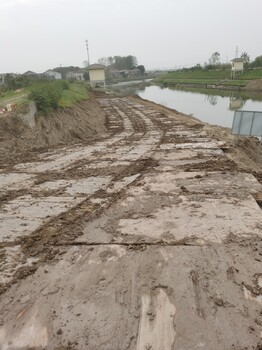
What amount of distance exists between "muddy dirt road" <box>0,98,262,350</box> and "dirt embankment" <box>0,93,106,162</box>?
3.50 m

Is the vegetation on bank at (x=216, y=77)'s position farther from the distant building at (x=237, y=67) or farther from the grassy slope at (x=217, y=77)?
the distant building at (x=237, y=67)

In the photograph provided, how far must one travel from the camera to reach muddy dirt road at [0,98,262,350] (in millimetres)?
3695

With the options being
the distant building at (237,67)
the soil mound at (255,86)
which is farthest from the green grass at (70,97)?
the distant building at (237,67)

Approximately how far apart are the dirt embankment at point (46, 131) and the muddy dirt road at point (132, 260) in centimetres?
350

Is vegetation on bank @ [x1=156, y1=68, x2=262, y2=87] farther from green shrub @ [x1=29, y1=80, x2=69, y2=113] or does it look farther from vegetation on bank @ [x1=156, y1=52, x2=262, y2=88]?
green shrub @ [x1=29, y1=80, x2=69, y2=113]

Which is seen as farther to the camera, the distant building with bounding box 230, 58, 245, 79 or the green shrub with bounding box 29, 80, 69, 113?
the distant building with bounding box 230, 58, 245, 79

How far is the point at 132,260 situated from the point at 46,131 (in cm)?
1142

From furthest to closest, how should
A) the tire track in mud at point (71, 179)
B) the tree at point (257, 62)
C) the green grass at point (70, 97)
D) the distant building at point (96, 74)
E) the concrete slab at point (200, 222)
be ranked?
the tree at point (257, 62)
the distant building at point (96, 74)
the green grass at point (70, 97)
the concrete slab at point (200, 222)
the tire track in mud at point (71, 179)

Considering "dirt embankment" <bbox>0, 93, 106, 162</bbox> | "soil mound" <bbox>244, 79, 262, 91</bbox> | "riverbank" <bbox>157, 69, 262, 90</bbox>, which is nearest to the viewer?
"dirt embankment" <bbox>0, 93, 106, 162</bbox>

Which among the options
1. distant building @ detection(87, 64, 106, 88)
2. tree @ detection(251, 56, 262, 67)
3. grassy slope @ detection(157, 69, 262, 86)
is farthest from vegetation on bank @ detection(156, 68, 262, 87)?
distant building @ detection(87, 64, 106, 88)

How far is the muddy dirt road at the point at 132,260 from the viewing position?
12.1ft

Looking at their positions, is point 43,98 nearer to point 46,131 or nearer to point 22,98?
point 22,98

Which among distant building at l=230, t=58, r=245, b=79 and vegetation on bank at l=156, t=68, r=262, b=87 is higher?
distant building at l=230, t=58, r=245, b=79

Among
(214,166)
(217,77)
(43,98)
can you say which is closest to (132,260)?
(214,166)
